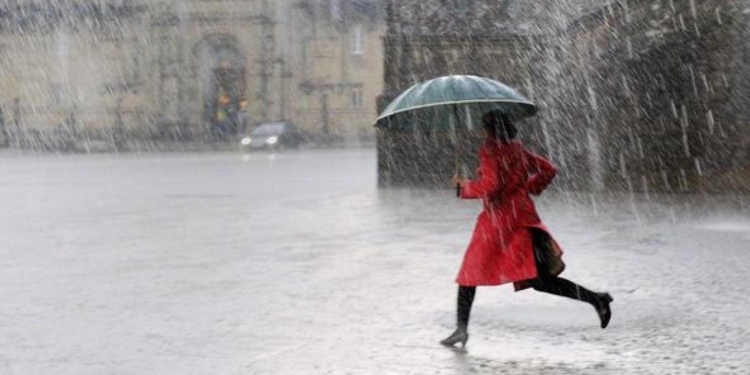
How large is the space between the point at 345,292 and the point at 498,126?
3115 millimetres

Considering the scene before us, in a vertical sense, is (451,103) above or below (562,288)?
above

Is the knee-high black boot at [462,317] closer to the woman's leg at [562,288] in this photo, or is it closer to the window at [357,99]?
the woman's leg at [562,288]

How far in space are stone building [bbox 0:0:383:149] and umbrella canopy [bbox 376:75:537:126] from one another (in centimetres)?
6255

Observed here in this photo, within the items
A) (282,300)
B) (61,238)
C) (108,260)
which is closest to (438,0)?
(61,238)

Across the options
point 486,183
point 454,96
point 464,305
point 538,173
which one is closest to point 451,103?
point 454,96

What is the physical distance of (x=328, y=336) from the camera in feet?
29.5

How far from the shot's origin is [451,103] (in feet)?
Result: 27.8

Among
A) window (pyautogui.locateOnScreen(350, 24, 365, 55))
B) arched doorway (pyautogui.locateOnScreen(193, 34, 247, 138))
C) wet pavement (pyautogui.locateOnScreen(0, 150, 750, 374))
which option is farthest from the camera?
window (pyautogui.locateOnScreen(350, 24, 365, 55))

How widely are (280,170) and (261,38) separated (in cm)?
3623

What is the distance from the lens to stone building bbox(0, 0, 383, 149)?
238ft

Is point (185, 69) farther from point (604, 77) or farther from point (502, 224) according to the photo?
point (502, 224)

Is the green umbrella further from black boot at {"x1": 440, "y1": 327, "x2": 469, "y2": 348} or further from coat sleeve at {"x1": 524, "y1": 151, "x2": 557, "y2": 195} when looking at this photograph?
black boot at {"x1": 440, "y1": 327, "x2": 469, "y2": 348}

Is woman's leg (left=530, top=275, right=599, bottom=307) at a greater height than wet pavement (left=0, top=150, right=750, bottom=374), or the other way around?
woman's leg (left=530, top=275, right=599, bottom=307)

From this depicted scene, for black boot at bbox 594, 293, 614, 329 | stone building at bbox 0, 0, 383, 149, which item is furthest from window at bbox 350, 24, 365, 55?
black boot at bbox 594, 293, 614, 329
